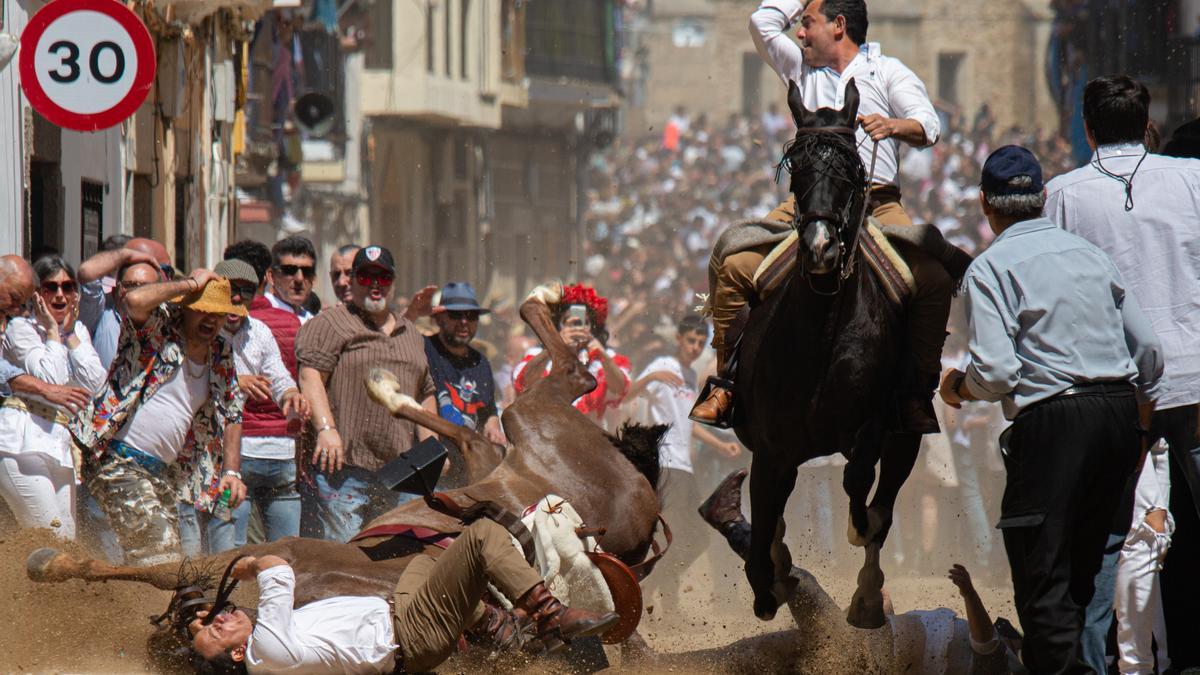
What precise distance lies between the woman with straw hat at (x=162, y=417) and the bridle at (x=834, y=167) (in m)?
2.83

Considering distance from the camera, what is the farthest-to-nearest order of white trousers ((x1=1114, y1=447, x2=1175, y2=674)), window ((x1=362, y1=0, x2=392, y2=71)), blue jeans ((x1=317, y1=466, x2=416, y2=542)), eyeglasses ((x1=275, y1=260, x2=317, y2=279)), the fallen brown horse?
window ((x1=362, y1=0, x2=392, y2=71)) → eyeglasses ((x1=275, y1=260, x2=317, y2=279)) → blue jeans ((x1=317, y1=466, x2=416, y2=542)) → the fallen brown horse → white trousers ((x1=1114, y1=447, x2=1175, y2=674))

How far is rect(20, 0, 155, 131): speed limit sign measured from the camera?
33.1ft

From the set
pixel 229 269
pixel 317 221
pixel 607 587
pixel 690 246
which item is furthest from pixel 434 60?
pixel 607 587

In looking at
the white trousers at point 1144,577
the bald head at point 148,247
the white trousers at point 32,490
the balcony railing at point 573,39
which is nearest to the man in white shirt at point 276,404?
the bald head at point 148,247

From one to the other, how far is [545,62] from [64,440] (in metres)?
37.3

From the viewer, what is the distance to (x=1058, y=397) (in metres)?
6.29

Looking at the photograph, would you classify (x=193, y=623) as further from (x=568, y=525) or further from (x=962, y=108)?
(x=962, y=108)

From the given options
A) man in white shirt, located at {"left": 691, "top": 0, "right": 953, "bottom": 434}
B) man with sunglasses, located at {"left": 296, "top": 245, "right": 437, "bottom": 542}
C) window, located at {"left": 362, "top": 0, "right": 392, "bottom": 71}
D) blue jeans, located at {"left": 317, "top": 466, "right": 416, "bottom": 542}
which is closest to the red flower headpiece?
man with sunglasses, located at {"left": 296, "top": 245, "right": 437, "bottom": 542}

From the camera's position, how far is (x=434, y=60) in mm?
37594

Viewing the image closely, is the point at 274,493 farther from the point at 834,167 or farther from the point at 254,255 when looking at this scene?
the point at 834,167

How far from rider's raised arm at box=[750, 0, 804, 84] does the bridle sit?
3.85 feet

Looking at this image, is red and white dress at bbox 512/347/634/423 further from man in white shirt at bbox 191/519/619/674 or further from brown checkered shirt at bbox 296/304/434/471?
man in white shirt at bbox 191/519/619/674

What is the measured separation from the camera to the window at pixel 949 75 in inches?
2534

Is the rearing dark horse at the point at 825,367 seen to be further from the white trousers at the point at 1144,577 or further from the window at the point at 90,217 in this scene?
the window at the point at 90,217
